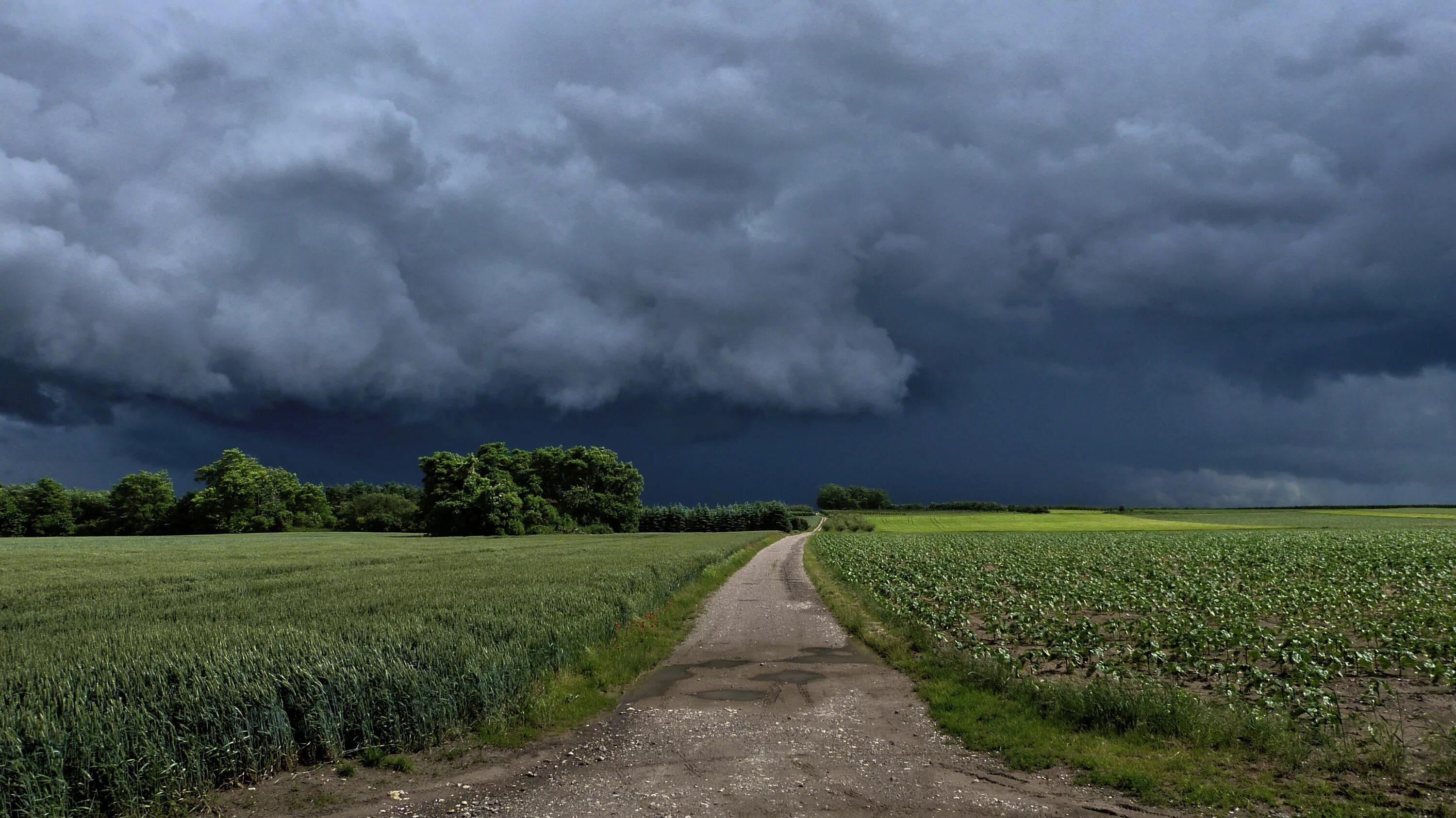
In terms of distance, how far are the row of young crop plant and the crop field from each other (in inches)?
385

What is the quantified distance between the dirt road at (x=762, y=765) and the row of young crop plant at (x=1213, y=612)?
395 centimetres

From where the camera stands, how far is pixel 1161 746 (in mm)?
9281

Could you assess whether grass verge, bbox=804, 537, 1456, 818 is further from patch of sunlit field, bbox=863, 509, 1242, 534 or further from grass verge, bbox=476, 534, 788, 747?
patch of sunlit field, bbox=863, 509, 1242, 534

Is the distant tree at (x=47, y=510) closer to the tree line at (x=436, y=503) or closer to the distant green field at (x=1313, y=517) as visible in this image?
the tree line at (x=436, y=503)

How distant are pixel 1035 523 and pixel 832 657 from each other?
99.1 meters


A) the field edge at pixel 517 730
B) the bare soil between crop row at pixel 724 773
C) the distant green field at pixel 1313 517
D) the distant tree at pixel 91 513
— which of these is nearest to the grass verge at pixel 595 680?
the field edge at pixel 517 730

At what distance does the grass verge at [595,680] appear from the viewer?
1076 centimetres

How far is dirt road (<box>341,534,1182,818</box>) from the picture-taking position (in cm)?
777

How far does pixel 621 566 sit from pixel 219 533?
107 metres

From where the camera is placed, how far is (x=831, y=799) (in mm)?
7883

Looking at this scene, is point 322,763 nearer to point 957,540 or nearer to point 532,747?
point 532,747

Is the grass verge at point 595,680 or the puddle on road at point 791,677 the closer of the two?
the grass verge at point 595,680

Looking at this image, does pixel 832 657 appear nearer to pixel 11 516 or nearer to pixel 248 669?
pixel 248 669

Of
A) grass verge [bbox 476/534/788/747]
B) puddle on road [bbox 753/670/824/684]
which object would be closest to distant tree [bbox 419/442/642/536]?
grass verge [bbox 476/534/788/747]
